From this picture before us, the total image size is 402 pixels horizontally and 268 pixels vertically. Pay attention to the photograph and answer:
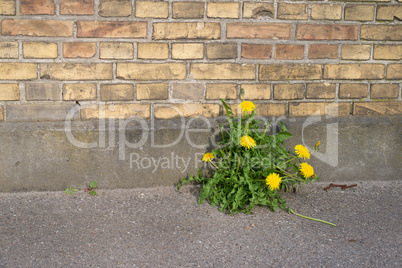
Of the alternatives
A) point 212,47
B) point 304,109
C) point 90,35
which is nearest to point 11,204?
point 90,35

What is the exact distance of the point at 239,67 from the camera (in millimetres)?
2135

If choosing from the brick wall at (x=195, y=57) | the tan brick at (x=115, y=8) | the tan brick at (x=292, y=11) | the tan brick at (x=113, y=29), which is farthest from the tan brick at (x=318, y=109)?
the tan brick at (x=115, y=8)

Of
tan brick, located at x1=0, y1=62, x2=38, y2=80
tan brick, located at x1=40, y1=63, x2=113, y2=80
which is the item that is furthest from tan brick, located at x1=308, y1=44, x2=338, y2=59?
tan brick, located at x1=0, y1=62, x2=38, y2=80

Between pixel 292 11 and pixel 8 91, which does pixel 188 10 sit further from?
pixel 8 91

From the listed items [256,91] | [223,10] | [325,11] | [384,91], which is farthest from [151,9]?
[384,91]

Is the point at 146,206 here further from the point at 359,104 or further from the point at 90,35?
the point at 359,104

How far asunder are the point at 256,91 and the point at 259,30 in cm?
36

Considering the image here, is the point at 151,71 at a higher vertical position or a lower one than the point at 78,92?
higher

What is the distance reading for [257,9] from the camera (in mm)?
2090

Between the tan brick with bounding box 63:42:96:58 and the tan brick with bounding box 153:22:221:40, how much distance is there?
1.21 ft

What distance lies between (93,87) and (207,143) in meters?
0.74

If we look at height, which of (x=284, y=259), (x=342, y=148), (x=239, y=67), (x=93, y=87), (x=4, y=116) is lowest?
(x=284, y=259)

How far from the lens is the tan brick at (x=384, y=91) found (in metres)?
2.23

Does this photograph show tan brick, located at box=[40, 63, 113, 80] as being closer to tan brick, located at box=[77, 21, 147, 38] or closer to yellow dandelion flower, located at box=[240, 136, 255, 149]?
tan brick, located at box=[77, 21, 147, 38]
